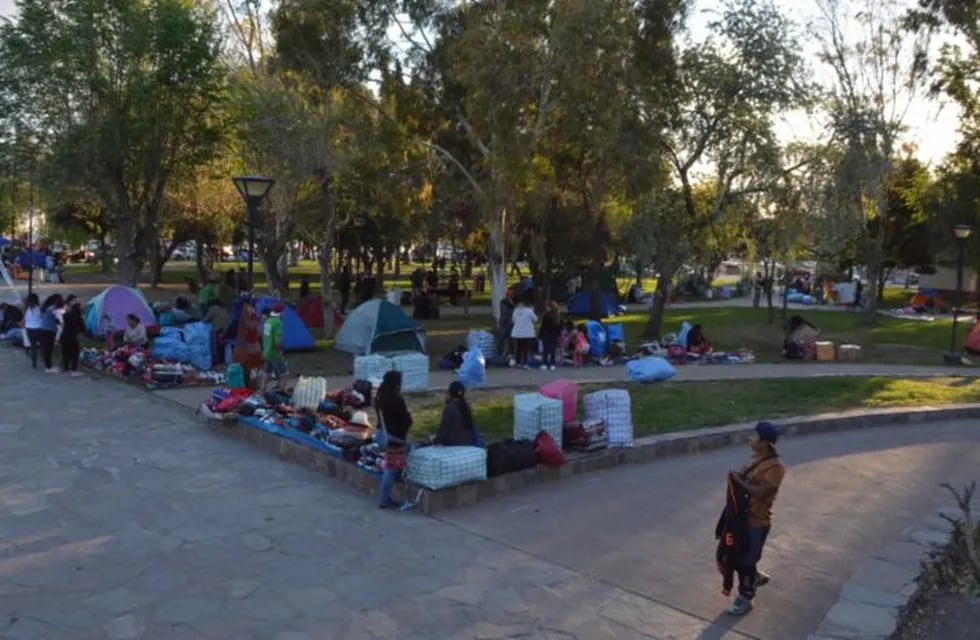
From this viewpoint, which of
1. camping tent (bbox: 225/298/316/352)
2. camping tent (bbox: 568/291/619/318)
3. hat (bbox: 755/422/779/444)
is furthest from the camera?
camping tent (bbox: 568/291/619/318)

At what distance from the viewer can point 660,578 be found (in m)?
7.20

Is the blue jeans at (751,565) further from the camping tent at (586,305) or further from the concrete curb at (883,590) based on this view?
the camping tent at (586,305)

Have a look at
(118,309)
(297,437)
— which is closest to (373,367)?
(297,437)

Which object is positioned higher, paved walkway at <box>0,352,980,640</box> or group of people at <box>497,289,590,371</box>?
group of people at <box>497,289,590,371</box>

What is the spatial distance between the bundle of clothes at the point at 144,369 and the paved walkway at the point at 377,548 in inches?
136

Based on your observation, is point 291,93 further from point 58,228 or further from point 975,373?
point 58,228

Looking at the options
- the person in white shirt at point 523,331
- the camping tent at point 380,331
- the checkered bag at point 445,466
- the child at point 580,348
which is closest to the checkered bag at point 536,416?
the checkered bag at point 445,466

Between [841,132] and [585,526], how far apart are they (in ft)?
58.2

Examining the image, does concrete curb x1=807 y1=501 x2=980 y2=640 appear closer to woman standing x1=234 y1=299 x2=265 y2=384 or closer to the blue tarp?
the blue tarp

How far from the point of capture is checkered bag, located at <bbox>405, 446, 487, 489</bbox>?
887 cm

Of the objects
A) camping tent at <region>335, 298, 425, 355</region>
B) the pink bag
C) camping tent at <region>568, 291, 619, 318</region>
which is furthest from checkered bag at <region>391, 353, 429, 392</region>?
camping tent at <region>568, 291, 619, 318</region>

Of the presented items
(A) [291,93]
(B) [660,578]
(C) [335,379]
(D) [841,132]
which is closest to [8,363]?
(C) [335,379]

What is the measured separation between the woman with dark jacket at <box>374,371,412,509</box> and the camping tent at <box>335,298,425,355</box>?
9.10 meters

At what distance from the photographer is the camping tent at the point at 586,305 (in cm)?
3177
